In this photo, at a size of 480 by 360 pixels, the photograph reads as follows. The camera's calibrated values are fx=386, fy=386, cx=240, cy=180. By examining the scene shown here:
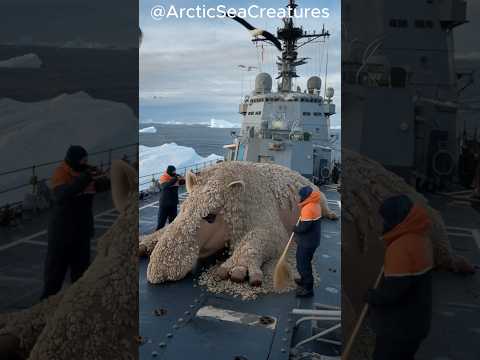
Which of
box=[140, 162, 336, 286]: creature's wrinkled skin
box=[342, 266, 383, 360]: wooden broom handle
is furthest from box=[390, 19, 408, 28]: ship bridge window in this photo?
box=[140, 162, 336, 286]: creature's wrinkled skin

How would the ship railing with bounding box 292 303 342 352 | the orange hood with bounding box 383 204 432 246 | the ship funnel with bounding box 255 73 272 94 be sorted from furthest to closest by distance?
the ship funnel with bounding box 255 73 272 94 → the ship railing with bounding box 292 303 342 352 → the orange hood with bounding box 383 204 432 246

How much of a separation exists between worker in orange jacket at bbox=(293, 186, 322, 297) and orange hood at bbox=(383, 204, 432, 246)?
48.9 inches

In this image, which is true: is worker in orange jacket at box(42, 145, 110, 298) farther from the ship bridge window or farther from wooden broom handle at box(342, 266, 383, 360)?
the ship bridge window

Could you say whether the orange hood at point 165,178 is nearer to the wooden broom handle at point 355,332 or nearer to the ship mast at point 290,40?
the ship mast at point 290,40

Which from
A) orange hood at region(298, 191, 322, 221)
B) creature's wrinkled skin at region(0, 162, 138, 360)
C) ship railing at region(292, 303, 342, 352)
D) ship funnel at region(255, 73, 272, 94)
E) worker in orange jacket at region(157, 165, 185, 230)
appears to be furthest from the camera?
ship funnel at region(255, 73, 272, 94)

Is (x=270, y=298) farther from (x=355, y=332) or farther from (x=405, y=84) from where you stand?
(x=405, y=84)

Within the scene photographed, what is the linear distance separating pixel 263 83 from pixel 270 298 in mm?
1959

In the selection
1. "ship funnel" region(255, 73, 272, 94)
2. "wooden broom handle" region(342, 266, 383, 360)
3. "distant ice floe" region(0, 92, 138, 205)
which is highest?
"ship funnel" region(255, 73, 272, 94)

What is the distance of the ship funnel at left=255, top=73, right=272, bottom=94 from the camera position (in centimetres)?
356

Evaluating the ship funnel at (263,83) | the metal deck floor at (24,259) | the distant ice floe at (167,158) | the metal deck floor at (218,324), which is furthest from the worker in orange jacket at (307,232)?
the metal deck floor at (24,259)

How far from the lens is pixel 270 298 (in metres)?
2.87

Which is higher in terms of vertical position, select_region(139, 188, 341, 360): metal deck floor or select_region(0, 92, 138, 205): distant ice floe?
select_region(0, 92, 138, 205): distant ice floe

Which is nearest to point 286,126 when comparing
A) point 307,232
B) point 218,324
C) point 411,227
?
point 307,232

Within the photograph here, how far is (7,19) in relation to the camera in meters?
1.61
